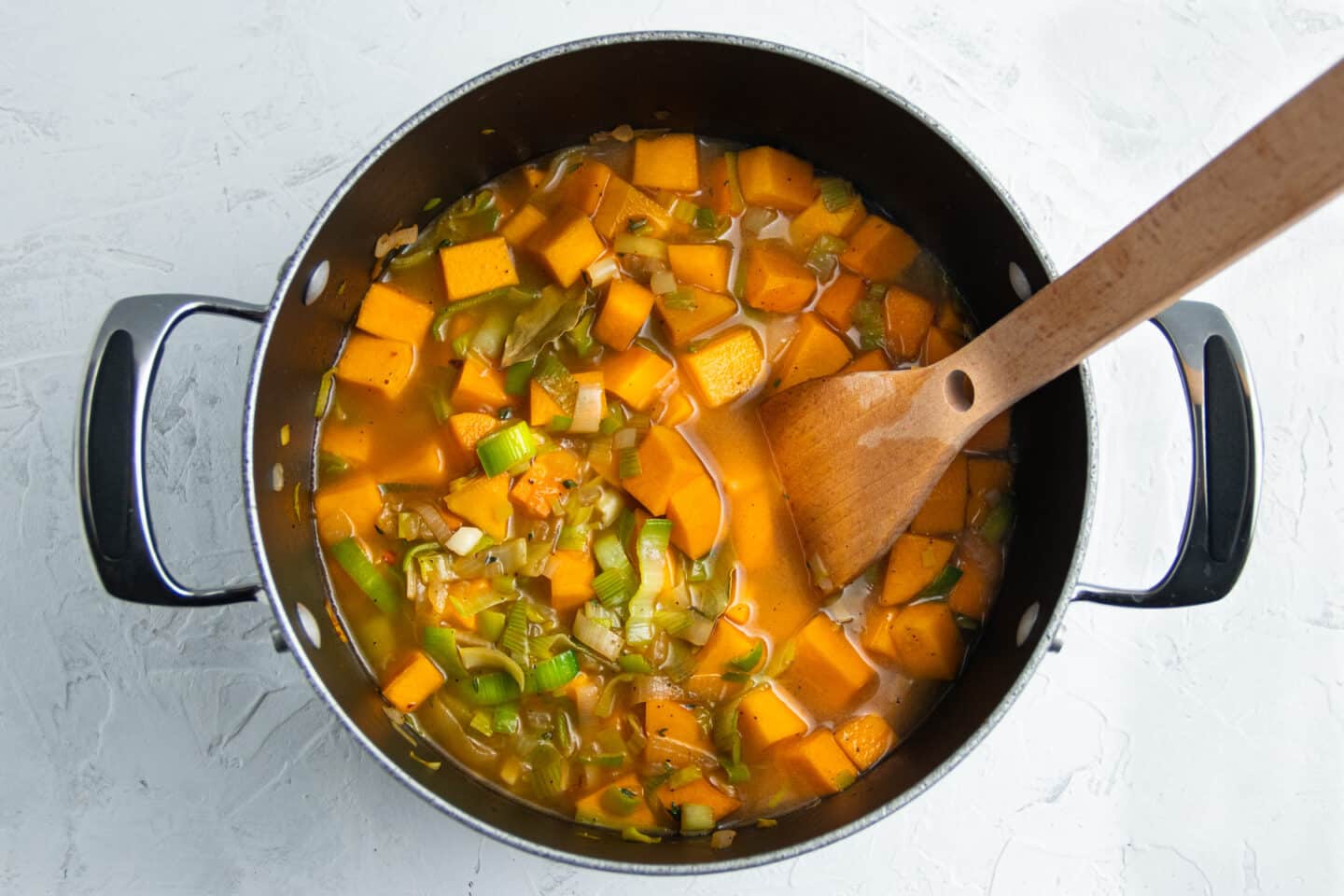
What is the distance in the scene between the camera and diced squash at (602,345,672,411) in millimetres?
2164

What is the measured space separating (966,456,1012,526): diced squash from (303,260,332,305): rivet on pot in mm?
1417

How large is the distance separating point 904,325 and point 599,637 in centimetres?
95

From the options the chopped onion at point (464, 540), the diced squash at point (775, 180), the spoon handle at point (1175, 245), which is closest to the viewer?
the spoon handle at point (1175, 245)

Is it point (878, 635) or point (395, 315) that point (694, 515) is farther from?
point (395, 315)

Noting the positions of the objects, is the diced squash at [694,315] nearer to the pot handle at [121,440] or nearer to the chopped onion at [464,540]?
the chopped onion at [464,540]

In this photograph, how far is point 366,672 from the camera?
2.19 metres

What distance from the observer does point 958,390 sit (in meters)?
1.98

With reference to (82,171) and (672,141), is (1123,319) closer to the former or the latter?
(672,141)

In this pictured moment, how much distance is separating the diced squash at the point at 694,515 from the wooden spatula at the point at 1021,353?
0.18 m

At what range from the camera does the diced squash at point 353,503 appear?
218 cm

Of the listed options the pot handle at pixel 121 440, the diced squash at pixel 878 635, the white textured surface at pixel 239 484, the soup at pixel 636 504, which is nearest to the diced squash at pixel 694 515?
the soup at pixel 636 504

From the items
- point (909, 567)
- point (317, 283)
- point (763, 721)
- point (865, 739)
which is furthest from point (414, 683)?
point (909, 567)

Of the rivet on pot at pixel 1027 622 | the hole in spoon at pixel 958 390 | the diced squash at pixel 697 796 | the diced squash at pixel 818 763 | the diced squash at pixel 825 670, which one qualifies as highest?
the hole in spoon at pixel 958 390

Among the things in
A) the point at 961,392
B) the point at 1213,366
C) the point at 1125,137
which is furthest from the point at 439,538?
the point at 1125,137
